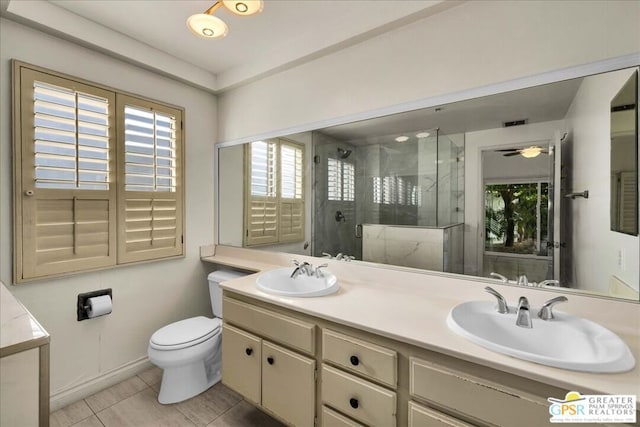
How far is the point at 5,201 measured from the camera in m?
1.62

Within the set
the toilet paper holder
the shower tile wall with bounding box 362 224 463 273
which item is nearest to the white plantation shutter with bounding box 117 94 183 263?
the toilet paper holder

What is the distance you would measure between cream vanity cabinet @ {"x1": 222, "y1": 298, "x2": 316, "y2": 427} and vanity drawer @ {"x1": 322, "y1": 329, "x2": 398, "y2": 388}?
0.10 meters

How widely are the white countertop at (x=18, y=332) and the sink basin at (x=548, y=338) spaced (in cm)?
140

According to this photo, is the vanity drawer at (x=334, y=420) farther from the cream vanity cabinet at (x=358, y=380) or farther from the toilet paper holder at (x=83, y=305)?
Answer: the toilet paper holder at (x=83, y=305)

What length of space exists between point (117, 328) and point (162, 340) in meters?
0.56

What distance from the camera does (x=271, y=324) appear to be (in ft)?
4.93

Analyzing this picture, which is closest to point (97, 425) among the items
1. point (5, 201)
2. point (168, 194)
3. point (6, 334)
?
point (6, 334)

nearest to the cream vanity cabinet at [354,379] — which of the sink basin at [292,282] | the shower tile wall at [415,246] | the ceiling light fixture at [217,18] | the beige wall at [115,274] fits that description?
the sink basin at [292,282]

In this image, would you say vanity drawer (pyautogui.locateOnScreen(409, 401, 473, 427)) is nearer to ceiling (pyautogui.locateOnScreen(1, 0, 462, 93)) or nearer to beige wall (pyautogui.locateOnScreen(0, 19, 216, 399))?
ceiling (pyautogui.locateOnScreen(1, 0, 462, 93))

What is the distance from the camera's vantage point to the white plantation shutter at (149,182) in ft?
6.82

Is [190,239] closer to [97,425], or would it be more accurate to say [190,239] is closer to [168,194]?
[168,194]

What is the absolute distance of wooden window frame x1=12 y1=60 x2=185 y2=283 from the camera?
164cm

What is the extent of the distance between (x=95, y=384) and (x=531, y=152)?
3.06m

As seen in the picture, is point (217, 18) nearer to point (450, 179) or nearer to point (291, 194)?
point (291, 194)
